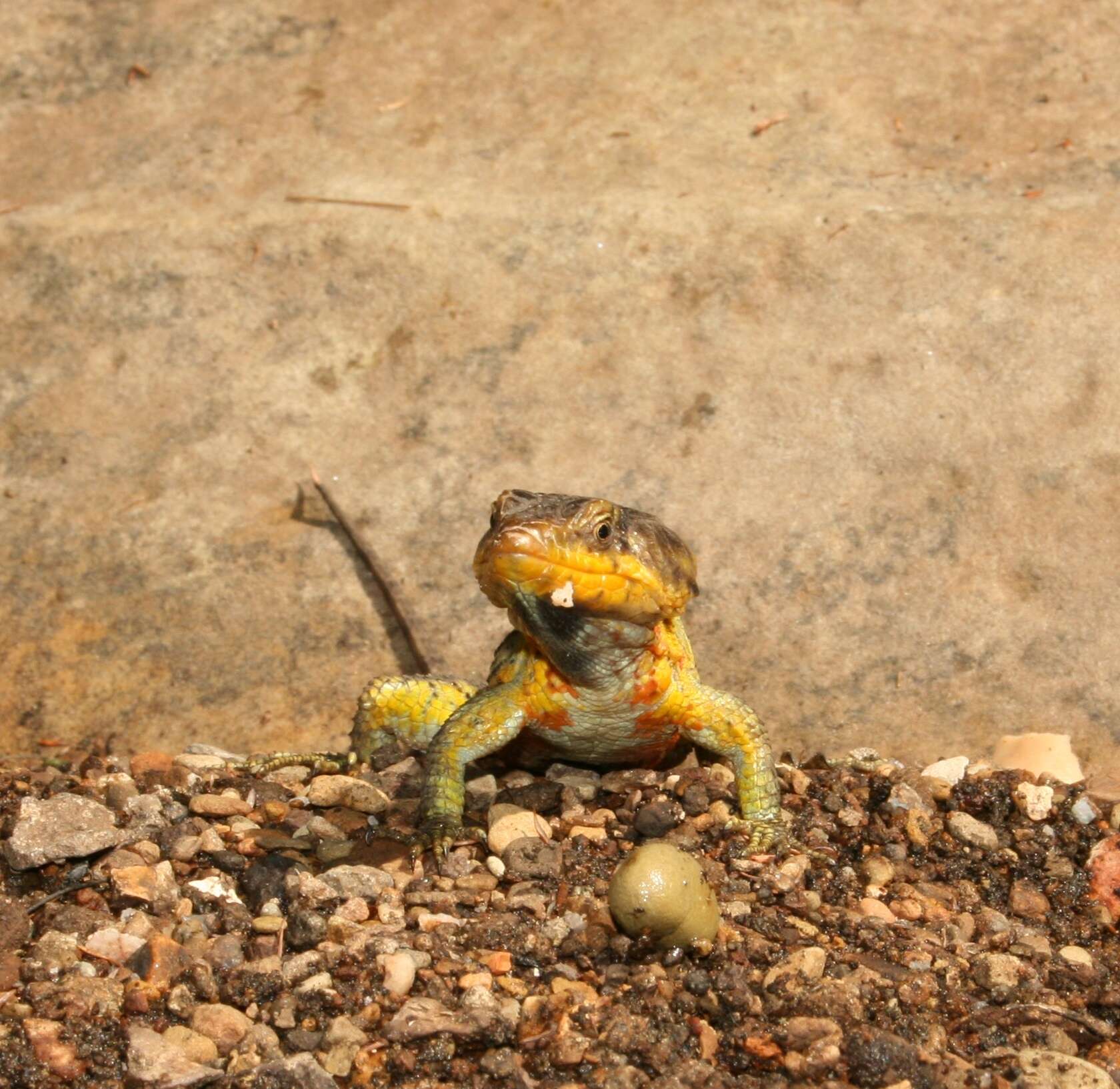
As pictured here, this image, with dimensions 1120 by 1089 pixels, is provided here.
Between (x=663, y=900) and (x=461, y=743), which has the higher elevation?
(x=663, y=900)

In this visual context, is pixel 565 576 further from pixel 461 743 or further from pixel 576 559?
pixel 461 743

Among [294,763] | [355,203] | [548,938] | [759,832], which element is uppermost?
[355,203]

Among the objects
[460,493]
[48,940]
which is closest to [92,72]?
[460,493]

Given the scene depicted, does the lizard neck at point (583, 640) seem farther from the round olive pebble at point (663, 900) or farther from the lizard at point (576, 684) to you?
the round olive pebble at point (663, 900)

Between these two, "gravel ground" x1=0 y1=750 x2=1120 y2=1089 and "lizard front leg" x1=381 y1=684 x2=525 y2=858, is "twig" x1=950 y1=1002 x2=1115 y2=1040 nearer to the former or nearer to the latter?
"gravel ground" x1=0 y1=750 x2=1120 y2=1089

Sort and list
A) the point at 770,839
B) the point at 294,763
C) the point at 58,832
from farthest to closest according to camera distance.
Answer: the point at 294,763 < the point at 770,839 < the point at 58,832

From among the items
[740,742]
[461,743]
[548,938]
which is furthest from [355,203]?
[548,938]
